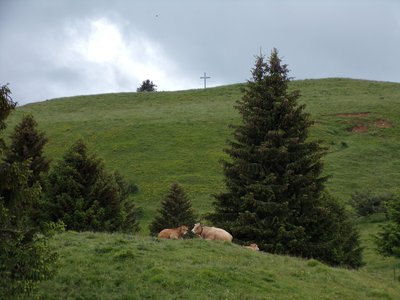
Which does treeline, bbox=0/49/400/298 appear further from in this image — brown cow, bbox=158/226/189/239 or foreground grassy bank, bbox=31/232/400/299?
foreground grassy bank, bbox=31/232/400/299

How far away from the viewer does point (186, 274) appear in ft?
44.9

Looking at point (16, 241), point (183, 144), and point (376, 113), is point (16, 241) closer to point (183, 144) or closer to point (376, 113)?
point (183, 144)

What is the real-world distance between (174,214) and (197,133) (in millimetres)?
32044

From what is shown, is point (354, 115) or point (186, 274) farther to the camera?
point (354, 115)

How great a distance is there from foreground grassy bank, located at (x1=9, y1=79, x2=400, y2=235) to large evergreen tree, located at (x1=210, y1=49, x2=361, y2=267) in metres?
15.3

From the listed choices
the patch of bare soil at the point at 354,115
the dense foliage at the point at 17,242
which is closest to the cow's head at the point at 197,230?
the dense foliage at the point at 17,242

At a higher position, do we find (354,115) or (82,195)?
(354,115)

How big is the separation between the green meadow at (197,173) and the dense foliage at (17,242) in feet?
6.47

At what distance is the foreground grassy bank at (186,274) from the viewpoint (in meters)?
12.6

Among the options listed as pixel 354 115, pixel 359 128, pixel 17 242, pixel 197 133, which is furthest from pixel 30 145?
pixel 354 115

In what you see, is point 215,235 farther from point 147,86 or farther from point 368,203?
point 147,86

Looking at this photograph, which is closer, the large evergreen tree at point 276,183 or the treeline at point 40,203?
the treeline at point 40,203

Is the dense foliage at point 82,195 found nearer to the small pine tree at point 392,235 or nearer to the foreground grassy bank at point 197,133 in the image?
the small pine tree at point 392,235

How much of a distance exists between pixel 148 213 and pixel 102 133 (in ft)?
86.5
